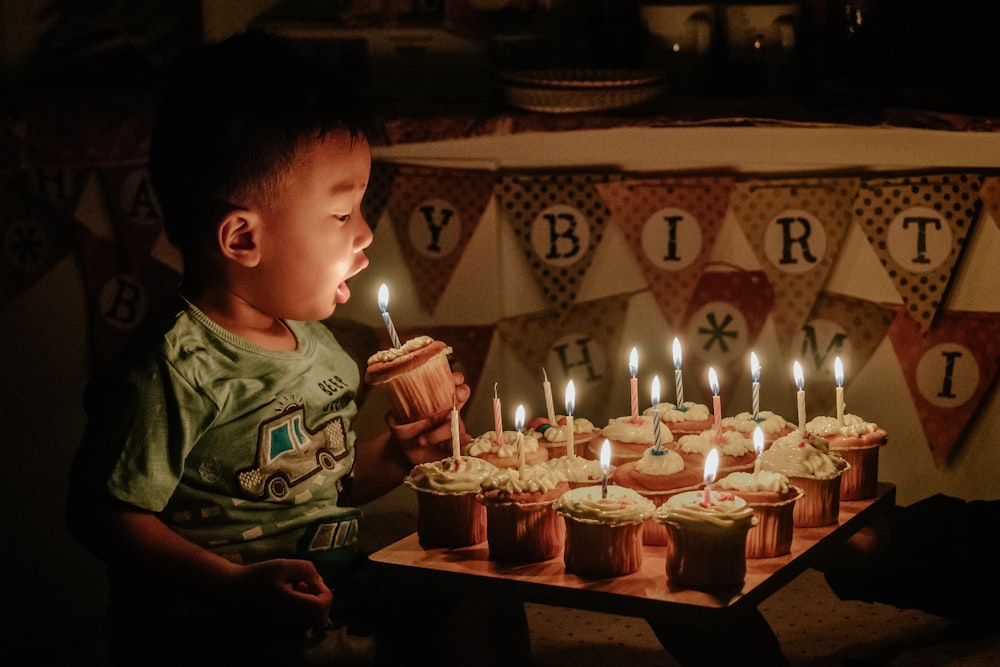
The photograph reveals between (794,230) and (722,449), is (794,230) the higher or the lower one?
the higher one

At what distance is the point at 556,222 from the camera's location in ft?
11.5

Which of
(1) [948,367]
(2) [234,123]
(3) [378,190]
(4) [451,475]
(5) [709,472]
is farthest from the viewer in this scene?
(3) [378,190]

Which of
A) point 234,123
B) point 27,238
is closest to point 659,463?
point 234,123

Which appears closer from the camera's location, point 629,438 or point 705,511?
point 705,511

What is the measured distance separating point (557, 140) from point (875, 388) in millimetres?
1084

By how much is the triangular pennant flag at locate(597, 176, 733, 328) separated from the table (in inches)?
46.7

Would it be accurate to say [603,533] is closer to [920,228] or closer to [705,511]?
[705,511]

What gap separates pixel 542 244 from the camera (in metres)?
3.52

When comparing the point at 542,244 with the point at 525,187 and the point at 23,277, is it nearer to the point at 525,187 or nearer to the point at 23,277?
the point at 525,187

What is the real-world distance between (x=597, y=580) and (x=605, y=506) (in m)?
0.13

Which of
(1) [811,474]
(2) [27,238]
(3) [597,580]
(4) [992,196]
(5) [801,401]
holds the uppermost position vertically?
(4) [992,196]

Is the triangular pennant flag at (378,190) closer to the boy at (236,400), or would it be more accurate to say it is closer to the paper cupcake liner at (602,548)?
the boy at (236,400)

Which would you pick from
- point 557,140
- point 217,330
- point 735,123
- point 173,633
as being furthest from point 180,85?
point 735,123

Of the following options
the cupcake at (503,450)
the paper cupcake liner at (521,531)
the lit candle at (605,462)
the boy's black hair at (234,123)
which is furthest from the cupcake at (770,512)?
the boy's black hair at (234,123)
